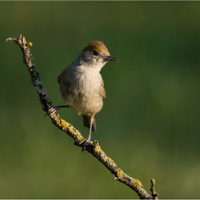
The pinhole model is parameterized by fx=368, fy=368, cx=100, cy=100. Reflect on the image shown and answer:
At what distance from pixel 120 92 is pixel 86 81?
2137mm

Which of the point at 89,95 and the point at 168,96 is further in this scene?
the point at 168,96

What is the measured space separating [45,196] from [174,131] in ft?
6.78

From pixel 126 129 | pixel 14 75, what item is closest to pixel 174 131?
pixel 126 129

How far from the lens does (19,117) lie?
526cm

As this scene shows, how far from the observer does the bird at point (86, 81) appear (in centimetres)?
359

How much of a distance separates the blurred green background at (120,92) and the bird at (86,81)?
1.33m

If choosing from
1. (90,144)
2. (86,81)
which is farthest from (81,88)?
(90,144)

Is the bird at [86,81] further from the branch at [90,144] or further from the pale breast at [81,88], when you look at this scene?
the branch at [90,144]

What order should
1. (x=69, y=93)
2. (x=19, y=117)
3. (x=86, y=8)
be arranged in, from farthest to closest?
1. (x=86, y=8)
2. (x=19, y=117)
3. (x=69, y=93)

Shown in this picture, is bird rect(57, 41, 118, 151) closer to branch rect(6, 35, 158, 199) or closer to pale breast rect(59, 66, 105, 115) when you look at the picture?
pale breast rect(59, 66, 105, 115)

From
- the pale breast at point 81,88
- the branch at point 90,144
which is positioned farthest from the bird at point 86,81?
the branch at point 90,144

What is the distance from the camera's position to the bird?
3590mm

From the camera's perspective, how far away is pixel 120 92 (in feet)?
18.7

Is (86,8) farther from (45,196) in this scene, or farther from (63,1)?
(45,196)
